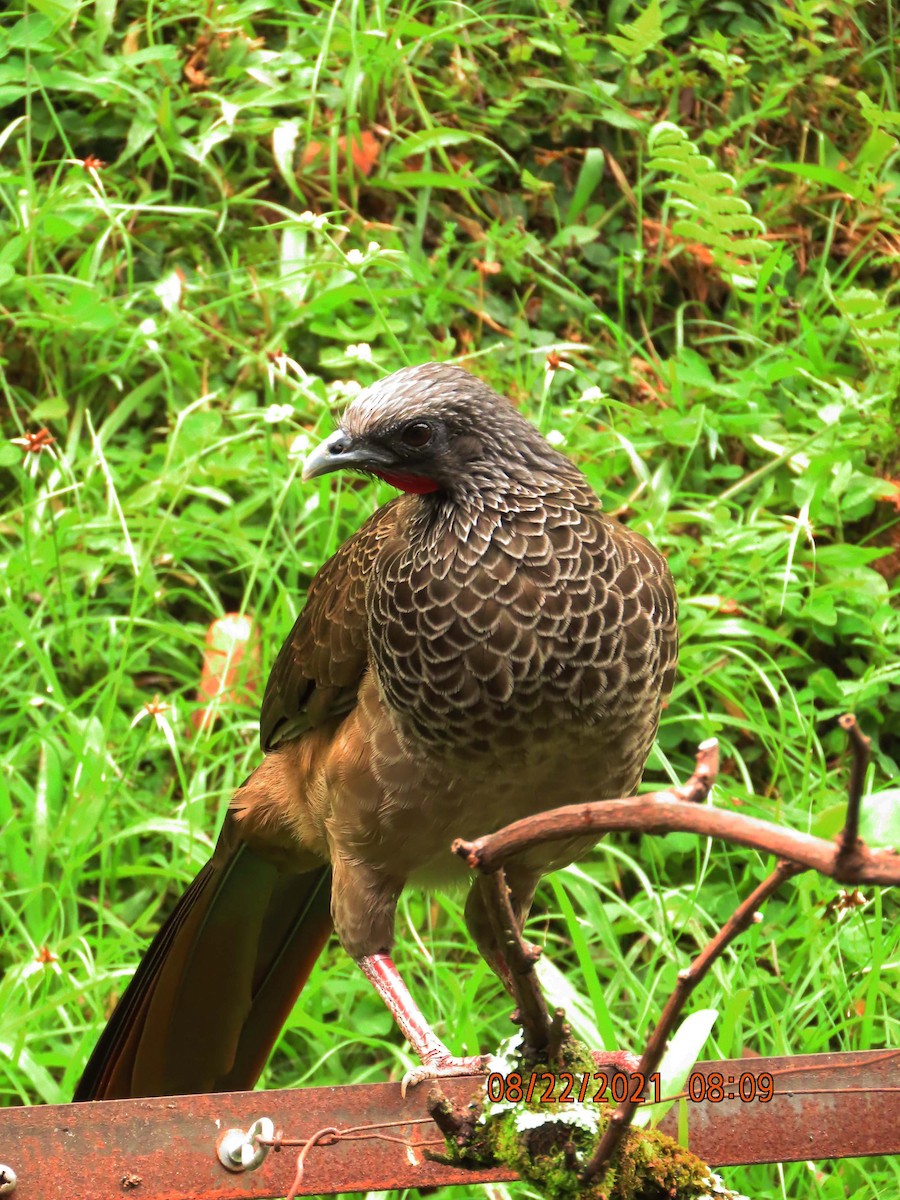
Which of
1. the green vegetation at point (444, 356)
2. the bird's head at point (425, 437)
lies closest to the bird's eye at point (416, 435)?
the bird's head at point (425, 437)

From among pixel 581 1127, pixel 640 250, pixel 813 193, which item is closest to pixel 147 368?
pixel 640 250

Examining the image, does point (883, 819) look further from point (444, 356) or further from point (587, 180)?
point (587, 180)

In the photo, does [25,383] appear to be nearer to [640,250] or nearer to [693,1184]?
[640,250]

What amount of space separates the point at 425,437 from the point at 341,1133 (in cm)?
112

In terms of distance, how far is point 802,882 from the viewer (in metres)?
3.48

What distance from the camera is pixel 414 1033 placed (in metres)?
2.40

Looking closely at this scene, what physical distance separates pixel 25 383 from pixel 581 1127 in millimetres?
3657

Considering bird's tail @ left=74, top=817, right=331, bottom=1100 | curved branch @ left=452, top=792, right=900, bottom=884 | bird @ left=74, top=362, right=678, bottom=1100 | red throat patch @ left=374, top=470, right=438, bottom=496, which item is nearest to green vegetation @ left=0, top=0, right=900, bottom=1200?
bird's tail @ left=74, top=817, right=331, bottom=1100

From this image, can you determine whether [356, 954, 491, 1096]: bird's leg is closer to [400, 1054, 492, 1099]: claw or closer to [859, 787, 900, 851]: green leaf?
[400, 1054, 492, 1099]: claw

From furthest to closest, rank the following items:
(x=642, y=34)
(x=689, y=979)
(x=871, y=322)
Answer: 1. (x=642, y=34)
2. (x=871, y=322)
3. (x=689, y=979)

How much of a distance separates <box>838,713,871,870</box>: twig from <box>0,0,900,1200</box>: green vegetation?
2065 millimetres

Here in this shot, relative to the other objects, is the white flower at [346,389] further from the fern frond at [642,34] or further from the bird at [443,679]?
the fern frond at [642,34]

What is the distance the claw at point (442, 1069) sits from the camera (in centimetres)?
209

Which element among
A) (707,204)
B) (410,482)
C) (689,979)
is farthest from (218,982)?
(707,204)
